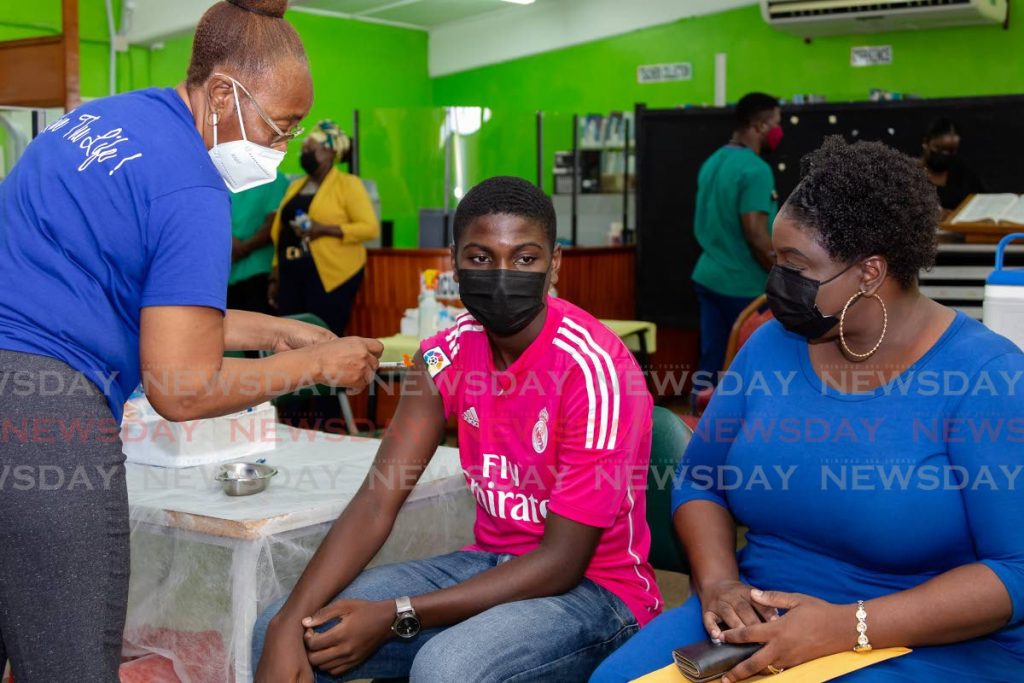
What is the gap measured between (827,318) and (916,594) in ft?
1.35

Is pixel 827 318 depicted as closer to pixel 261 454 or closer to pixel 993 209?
pixel 261 454

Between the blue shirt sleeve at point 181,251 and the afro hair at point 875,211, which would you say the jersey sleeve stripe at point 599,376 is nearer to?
the afro hair at point 875,211

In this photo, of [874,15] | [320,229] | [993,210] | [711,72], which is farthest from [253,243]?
[711,72]

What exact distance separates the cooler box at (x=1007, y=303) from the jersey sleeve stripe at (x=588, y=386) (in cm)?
73

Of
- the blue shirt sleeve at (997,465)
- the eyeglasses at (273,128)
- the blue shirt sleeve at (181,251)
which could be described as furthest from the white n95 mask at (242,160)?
the blue shirt sleeve at (997,465)

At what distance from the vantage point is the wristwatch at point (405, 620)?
1.66 meters

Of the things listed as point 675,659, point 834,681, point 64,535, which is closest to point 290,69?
point 64,535

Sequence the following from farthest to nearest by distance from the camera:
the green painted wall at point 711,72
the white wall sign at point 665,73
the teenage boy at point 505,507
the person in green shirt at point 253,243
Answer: the white wall sign at point 665,73 → the green painted wall at point 711,72 → the person in green shirt at point 253,243 → the teenage boy at point 505,507

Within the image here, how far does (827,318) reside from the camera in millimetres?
1566

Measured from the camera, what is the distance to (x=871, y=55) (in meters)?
8.95

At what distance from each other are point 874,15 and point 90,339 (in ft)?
26.4

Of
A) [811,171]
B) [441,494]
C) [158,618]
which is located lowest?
[158,618]

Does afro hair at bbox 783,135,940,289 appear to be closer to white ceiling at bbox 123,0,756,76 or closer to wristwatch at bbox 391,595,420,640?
wristwatch at bbox 391,595,420,640

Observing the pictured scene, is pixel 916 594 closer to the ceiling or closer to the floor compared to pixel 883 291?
closer to the floor
